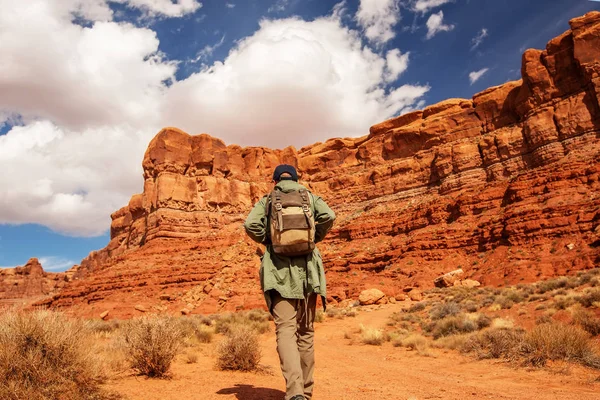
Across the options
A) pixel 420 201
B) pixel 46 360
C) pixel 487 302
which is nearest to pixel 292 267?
pixel 46 360

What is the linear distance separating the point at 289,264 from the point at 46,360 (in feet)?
9.01

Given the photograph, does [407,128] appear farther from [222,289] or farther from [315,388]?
[315,388]

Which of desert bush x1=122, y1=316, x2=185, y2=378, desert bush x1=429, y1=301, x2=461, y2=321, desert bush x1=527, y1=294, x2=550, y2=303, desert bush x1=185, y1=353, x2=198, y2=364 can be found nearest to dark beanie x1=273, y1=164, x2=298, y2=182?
desert bush x1=122, y1=316, x2=185, y2=378

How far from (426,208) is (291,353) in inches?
1389

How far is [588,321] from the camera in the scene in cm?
839

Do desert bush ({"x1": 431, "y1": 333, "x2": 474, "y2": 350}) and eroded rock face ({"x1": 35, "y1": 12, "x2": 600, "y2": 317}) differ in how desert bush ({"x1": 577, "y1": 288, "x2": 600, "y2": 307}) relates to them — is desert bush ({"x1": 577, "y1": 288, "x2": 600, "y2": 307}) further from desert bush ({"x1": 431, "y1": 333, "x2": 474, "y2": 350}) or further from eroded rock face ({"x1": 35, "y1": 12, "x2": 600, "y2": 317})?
eroded rock face ({"x1": 35, "y1": 12, "x2": 600, "y2": 317})

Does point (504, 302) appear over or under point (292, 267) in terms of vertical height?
under

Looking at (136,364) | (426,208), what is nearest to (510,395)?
(136,364)

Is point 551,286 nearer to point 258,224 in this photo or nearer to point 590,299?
point 590,299

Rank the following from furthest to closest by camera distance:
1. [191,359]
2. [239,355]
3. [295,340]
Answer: [191,359], [239,355], [295,340]

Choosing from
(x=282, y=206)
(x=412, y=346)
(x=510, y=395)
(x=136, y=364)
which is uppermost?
(x=282, y=206)

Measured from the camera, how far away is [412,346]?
1012 cm

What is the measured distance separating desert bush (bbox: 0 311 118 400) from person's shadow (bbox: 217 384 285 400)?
1.31 metres

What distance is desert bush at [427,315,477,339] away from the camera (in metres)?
10.7
